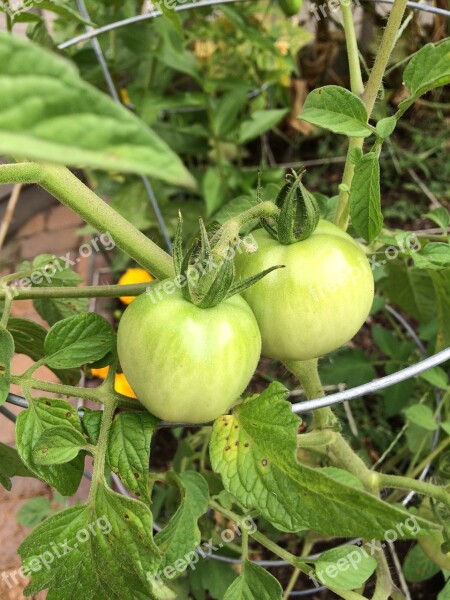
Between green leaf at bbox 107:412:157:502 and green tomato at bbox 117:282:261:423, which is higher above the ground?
green tomato at bbox 117:282:261:423

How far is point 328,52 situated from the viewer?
75.0 inches

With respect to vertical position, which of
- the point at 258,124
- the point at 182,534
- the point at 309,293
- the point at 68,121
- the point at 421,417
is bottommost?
the point at 421,417

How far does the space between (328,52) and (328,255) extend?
5.29ft

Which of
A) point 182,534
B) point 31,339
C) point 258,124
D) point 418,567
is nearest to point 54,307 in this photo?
point 31,339

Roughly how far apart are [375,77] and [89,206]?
0.92 ft

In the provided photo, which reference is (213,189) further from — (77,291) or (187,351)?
(187,351)

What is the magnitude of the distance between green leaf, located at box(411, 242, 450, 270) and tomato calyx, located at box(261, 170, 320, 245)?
0.34 feet

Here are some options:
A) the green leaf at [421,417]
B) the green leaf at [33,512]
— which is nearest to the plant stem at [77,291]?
the green leaf at [421,417]

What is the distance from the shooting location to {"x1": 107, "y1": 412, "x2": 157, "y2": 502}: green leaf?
50 centimetres

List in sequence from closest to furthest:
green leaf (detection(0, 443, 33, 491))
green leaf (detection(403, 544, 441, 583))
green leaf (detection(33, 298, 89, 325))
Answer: green leaf (detection(0, 443, 33, 491)) → green leaf (detection(33, 298, 89, 325)) → green leaf (detection(403, 544, 441, 583))

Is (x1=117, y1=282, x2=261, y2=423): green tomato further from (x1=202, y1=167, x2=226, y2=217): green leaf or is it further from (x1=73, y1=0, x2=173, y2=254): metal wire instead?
(x1=202, y1=167, x2=226, y2=217): green leaf

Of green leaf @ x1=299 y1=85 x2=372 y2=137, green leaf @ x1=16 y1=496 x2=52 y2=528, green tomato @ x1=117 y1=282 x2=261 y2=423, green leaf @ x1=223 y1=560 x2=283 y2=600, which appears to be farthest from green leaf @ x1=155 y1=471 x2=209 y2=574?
green leaf @ x1=16 y1=496 x2=52 y2=528

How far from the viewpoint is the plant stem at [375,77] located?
0.51 m

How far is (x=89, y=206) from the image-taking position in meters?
0.49
